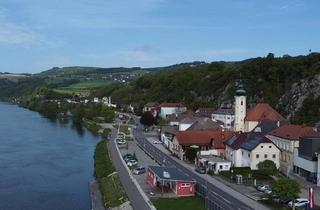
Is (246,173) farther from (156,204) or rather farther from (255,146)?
(156,204)

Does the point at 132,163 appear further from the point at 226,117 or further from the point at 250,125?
the point at 226,117

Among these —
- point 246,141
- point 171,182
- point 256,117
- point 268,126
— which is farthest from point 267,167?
point 256,117

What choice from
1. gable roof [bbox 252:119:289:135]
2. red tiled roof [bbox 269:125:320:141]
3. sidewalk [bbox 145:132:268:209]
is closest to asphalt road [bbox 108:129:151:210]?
sidewalk [bbox 145:132:268:209]

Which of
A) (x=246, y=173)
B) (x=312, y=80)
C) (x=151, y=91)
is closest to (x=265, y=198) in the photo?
(x=246, y=173)

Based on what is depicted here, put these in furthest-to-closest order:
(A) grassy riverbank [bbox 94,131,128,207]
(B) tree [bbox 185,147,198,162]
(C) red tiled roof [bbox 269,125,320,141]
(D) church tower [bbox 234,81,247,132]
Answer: (D) church tower [bbox 234,81,247,132], (B) tree [bbox 185,147,198,162], (C) red tiled roof [bbox 269,125,320,141], (A) grassy riverbank [bbox 94,131,128,207]

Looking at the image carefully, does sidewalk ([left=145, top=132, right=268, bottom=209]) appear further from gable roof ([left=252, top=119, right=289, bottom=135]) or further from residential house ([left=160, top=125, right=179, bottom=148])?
residential house ([left=160, top=125, right=179, bottom=148])

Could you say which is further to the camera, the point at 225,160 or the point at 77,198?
the point at 225,160
